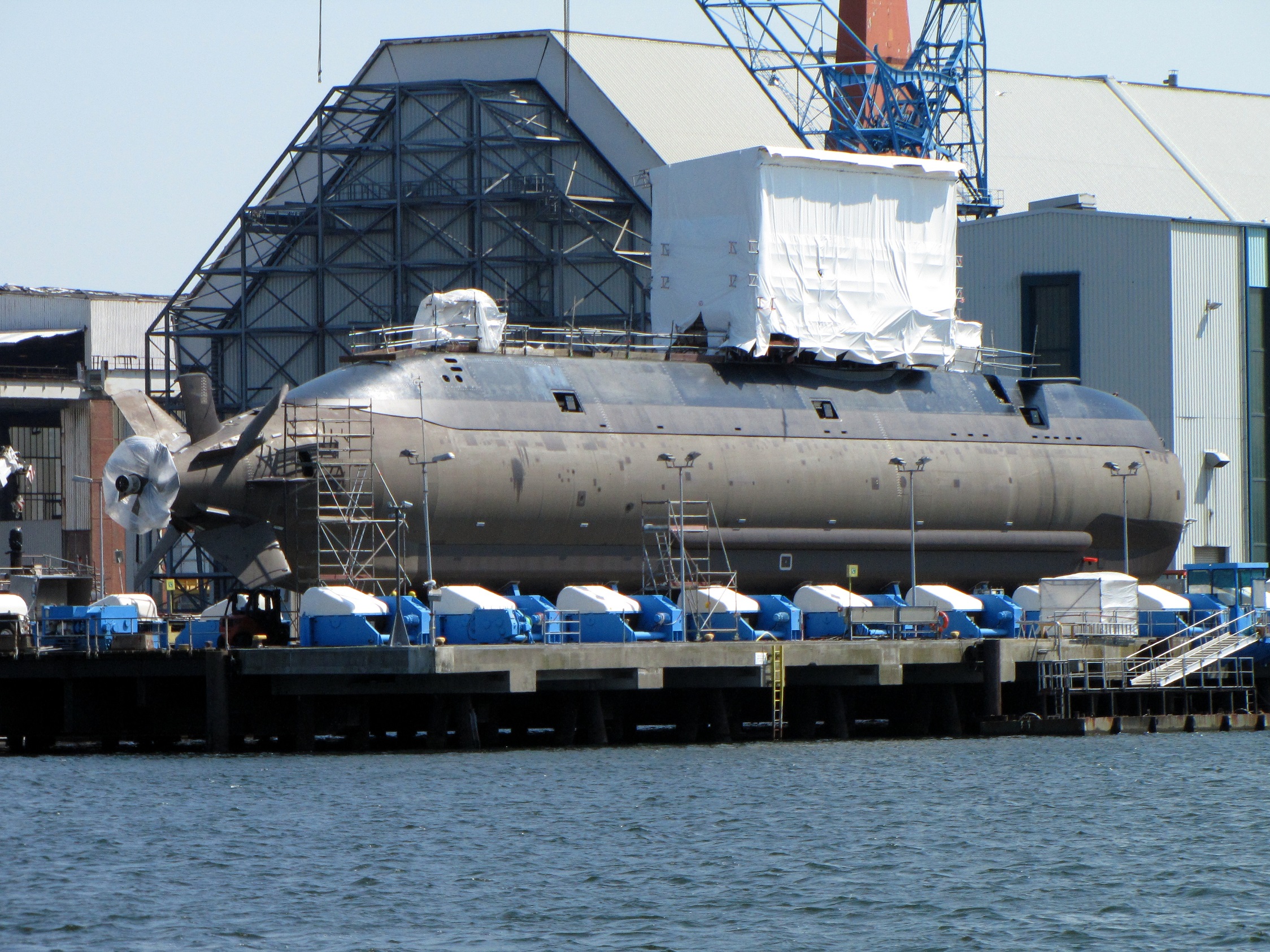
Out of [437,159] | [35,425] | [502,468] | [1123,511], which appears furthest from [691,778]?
[35,425]

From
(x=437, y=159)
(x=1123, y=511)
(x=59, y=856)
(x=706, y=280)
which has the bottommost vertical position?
(x=59, y=856)

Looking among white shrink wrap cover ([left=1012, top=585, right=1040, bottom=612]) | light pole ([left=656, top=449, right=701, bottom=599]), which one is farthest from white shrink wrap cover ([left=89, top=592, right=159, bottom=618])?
white shrink wrap cover ([left=1012, top=585, right=1040, bottom=612])

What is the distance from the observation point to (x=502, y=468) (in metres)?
58.9

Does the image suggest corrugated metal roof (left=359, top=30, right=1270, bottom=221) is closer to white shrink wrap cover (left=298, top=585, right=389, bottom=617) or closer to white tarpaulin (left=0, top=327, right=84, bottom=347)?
white tarpaulin (left=0, top=327, right=84, bottom=347)

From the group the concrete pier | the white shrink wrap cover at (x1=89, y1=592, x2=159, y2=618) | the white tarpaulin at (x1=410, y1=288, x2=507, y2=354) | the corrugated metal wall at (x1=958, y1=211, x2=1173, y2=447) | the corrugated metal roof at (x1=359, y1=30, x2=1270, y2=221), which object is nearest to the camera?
the concrete pier

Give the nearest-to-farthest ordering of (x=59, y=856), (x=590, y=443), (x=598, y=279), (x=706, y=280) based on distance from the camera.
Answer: (x=59, y=856)
(x=590, y=443)
(x=706, y=280)
(x=598, y=279)

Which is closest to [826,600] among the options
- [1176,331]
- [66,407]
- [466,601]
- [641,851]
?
[466,601]

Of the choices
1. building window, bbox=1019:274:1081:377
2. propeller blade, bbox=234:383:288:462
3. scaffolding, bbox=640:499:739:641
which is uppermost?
building window, bbox=1019:274:1081:377

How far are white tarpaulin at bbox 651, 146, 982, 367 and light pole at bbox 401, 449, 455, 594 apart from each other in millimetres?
11913

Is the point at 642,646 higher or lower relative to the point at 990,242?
lower

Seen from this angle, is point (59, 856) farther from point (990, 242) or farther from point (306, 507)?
point (990, 242)

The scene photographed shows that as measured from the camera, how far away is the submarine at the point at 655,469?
56.9 metres

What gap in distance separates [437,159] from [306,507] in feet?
108

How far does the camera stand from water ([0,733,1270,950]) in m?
31.1
